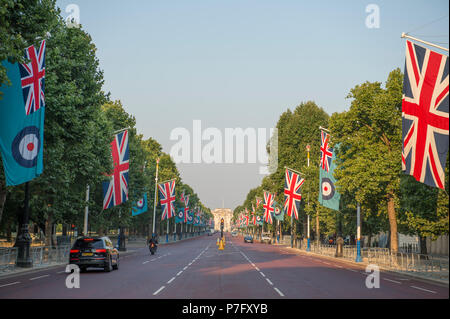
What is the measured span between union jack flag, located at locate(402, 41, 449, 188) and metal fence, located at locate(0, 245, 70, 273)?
20307mm

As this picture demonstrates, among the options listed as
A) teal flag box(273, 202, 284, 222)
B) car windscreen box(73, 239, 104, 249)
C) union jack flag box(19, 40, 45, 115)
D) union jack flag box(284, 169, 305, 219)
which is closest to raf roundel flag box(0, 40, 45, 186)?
union jack flag box(19, 40, 45, 115)

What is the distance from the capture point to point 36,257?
3306 cm

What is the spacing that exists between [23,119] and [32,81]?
1.79 m

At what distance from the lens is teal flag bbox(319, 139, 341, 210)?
135 feet

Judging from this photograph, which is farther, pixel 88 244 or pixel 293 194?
pixel 293 194

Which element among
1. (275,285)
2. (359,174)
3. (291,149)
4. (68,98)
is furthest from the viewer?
(291,149)

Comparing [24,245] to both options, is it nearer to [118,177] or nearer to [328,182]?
[118,177]

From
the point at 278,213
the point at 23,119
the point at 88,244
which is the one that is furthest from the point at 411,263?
the point at 278,213

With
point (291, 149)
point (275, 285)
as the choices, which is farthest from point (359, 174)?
point (291, 149)

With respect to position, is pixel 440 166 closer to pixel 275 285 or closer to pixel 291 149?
pixel 275 285

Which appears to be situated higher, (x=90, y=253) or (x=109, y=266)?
(x=90, y=253)

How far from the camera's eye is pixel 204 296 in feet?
52.2

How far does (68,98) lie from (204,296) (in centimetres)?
1594

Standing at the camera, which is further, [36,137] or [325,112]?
[325,112]
